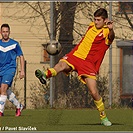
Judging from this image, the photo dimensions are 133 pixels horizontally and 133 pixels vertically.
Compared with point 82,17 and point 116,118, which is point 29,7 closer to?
point 82,17

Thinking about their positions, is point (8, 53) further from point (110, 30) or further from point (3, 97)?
point (110, 30)

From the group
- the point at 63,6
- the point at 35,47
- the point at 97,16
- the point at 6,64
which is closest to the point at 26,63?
the point at 35,47

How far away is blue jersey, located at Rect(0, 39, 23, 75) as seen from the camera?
1370cm

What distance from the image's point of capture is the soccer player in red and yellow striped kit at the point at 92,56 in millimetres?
11227

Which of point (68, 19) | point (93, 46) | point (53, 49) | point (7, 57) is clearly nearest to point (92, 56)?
point (93, 46)

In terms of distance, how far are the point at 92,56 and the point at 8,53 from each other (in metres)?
2.63

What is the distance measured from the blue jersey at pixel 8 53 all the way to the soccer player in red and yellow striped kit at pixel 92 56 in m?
2.40

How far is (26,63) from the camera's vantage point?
19734mm

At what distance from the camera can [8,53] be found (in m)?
13.7

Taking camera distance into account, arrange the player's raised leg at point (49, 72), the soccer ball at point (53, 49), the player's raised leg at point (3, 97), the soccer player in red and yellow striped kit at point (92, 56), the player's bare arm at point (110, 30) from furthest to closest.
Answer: the soccer ball at point (53, 49) → the player's raised leg at point (3, 97) → the soccer player in red and yellow striped kit at point (92, 56) → the player's bare arm at point (110, 30) → the player's raised leg at point (49, 72)

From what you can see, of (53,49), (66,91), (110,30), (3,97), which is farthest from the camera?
(66,91)

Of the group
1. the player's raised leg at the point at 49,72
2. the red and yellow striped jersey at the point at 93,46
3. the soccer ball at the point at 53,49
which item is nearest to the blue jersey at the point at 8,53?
the soccer ball at the point at 53,49

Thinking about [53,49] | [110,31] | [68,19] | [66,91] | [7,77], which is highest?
[68,19]

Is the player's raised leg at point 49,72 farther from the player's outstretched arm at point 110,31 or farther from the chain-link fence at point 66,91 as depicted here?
the chain-link fence at point 66,91
